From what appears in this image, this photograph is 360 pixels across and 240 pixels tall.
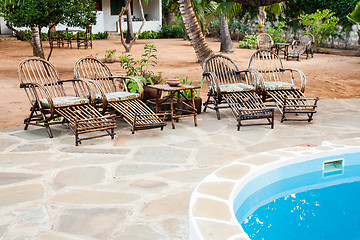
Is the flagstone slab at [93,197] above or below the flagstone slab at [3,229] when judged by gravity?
below

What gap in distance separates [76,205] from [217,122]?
3.24 metres

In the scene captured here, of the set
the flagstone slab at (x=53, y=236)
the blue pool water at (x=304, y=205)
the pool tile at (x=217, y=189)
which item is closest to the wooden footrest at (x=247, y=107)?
the blue pool water at (x=304, y=205)

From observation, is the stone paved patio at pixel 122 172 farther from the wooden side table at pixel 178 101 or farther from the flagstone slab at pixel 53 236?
the wooden side table at pixel 178 101

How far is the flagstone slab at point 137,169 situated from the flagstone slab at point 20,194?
76cm

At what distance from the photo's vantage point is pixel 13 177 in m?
3.93

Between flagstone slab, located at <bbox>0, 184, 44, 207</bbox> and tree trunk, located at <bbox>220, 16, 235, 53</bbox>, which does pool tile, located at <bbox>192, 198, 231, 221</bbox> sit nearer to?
flagstone slab, located at <bbox>0, 184, 44, 207</bbox>

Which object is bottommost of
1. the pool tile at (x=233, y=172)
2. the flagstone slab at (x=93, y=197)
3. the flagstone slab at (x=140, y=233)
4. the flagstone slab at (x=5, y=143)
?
the flagstone slab at (x=140, y=233)

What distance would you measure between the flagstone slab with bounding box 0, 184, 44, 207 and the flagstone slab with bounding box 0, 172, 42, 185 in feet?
0.54

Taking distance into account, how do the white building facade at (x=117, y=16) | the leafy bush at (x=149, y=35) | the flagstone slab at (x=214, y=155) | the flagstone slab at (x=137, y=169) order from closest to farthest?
the flagstone slab at (x=137, y=169) < the flagstone slab at (x=214, y=155) < the white building facade at (x=117, y=16) < the leafy bush at (x=149, y=35)

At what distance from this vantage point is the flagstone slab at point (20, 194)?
135 inches

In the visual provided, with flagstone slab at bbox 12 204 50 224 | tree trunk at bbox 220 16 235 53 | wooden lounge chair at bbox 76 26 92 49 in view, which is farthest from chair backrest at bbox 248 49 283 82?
wooden lounge chair at bbox 76 26 92 49

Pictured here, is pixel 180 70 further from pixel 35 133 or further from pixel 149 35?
pixel 149 35

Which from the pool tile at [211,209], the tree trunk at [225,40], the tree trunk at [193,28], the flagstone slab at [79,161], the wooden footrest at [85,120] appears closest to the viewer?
the pool tile at [211,209]

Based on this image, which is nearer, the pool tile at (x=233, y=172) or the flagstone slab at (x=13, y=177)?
the pool tile at (x=233, y=172)
